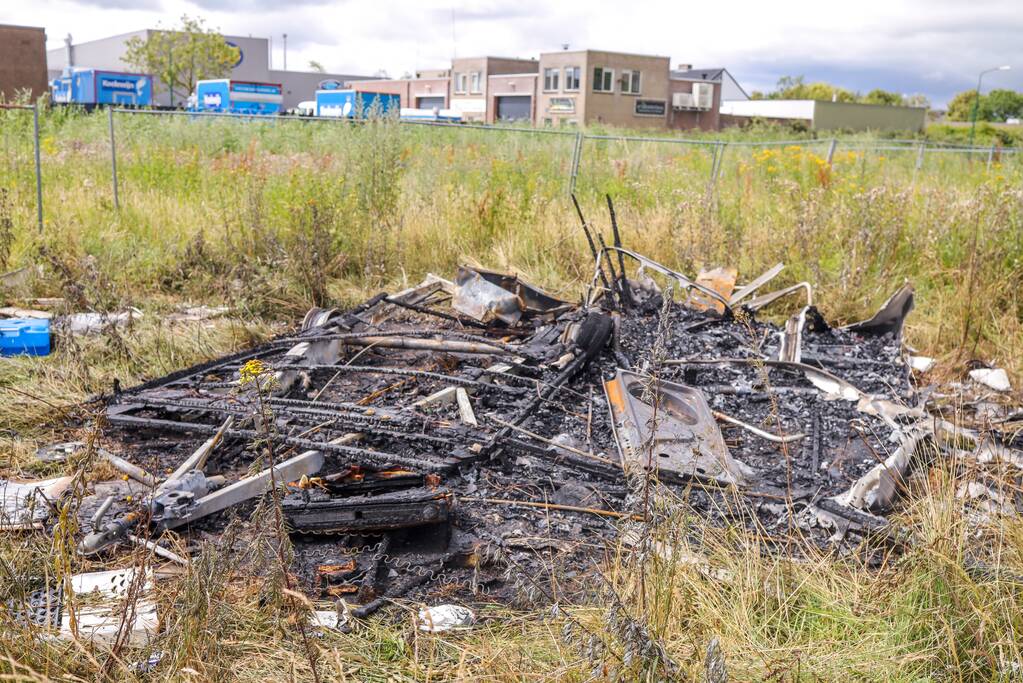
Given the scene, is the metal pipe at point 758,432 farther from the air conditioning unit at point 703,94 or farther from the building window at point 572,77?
the air conditioning unit at point 703,94

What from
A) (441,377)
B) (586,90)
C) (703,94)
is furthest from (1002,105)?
(441,377)

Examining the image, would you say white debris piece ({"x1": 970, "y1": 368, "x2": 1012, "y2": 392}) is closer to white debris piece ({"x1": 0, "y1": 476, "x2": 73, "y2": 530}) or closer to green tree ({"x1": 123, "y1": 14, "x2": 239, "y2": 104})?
white debris piece ({"x1": 0, "y1": 476, "x2": 73, "y2": 530})

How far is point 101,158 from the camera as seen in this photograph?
1064cm

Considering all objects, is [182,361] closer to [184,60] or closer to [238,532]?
[238,532]

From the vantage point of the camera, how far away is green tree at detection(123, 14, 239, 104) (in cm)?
4628

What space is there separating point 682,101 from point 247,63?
3693cm

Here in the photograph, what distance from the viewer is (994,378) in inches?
220

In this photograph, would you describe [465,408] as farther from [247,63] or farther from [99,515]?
[247,63]

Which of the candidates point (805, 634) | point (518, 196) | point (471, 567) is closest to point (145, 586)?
point (471, 567)

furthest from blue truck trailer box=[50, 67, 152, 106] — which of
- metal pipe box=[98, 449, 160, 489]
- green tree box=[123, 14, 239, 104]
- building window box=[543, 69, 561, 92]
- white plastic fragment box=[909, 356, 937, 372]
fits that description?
white plastic fragment box=[909, 356, 937, 372]

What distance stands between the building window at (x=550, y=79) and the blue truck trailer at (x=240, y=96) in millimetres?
28250

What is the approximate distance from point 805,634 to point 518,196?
278 inches

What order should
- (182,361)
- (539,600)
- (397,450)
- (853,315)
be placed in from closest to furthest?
1. (539,600)
2. (397,450)
3. (182,361)
4. (853,315)

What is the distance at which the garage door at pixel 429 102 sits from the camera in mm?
74537
